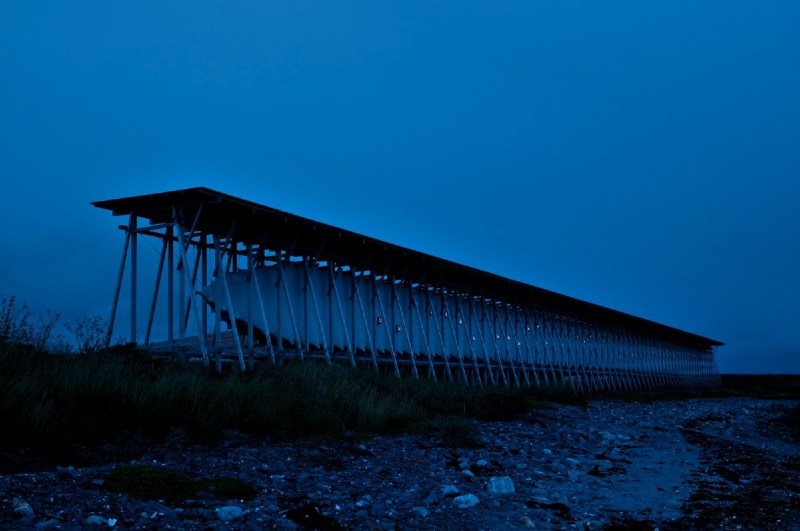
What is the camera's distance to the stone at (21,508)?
241 inches

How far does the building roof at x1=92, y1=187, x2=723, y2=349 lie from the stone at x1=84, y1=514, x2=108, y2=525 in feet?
49.8

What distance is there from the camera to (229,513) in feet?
22.6

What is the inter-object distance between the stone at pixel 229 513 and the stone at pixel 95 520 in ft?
3.55

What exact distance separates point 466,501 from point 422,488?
2.86 feet

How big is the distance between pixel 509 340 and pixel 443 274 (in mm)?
10208

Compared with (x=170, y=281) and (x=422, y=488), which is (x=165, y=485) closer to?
(x=422, y=488)

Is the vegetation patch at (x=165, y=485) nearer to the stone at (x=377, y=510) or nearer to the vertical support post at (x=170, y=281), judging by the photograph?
the stone at (x=377, y=510)

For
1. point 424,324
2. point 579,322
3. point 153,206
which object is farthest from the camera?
point 579,322

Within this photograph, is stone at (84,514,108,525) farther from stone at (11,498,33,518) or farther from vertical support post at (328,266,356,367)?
vertical support post at (328,266,356,367)

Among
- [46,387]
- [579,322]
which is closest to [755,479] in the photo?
[46,387]

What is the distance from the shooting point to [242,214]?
906 inches

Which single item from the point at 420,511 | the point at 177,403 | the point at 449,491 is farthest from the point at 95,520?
the point at 177,403

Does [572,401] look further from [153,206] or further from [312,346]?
[153,206]

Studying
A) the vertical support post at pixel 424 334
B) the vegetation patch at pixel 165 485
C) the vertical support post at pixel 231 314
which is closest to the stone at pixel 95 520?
the vegetation patch at pixel 165 485
